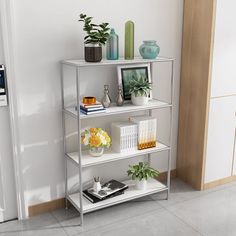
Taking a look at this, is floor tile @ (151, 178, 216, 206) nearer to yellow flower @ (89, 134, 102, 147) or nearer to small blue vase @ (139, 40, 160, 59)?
yellow flower @ (89, 134, 102, 147)

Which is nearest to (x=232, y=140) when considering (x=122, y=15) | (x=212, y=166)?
(x=212, y=166)

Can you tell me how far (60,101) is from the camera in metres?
2.60

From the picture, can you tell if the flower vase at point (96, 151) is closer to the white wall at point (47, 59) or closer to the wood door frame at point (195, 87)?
the white wall at point (47, 59)

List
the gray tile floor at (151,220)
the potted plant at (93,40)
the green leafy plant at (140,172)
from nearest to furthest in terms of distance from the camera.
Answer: the potted plant at (93,40), the gray tile floor at (151,220), the green leafy plant at (140,172)

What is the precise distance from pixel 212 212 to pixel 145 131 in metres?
0.85

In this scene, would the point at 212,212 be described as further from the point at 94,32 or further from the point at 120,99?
the point at 94,32

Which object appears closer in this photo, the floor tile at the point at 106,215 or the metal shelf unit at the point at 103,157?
the metal shelf unit at the point at 103,157

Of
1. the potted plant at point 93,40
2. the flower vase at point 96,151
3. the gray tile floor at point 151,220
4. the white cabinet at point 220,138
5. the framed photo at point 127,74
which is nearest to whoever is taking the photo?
the potted plant at point 93,40

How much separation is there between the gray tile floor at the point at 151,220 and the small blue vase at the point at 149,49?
1230mm

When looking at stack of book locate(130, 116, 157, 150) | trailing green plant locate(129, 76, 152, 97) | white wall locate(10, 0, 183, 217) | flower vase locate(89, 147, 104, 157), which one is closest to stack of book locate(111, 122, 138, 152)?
stack of book locate(130, 116, 157, 150)

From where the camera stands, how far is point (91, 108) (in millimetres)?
2428

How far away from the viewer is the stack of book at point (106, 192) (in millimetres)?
2645

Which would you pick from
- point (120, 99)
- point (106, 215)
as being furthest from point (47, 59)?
point (106, 215)

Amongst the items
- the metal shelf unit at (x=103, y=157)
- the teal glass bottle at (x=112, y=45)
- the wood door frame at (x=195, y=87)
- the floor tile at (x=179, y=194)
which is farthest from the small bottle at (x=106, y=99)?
the floor tile at (x=179, y=194)
